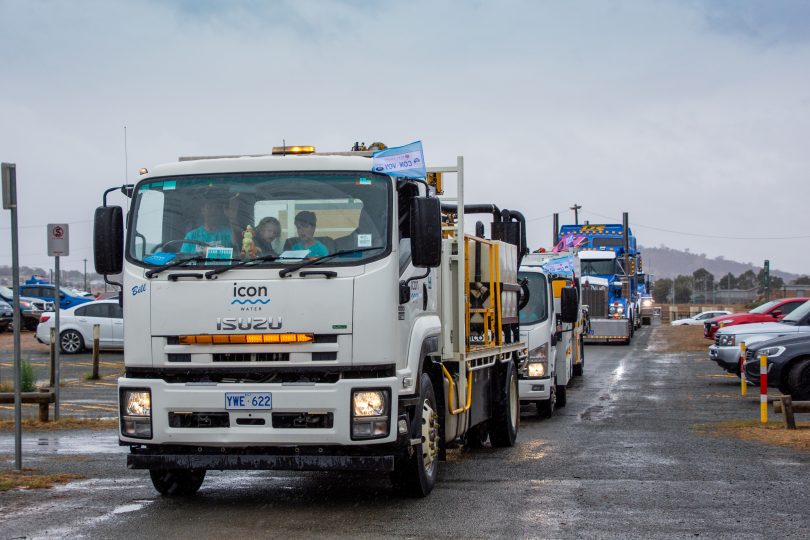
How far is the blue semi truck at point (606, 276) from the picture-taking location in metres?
39.1

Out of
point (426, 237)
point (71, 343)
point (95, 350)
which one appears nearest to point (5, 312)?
point (71, 343)

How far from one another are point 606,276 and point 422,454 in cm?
3267

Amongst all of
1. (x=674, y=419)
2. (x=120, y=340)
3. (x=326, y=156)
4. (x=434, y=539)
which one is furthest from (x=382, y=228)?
(x=120, y=340)

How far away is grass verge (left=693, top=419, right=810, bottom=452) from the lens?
43.6 ft

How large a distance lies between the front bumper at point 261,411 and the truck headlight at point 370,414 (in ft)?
0.11

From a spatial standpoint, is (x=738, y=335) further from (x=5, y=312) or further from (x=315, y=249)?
(x=5, y=312)

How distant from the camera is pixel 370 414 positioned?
8.35 m

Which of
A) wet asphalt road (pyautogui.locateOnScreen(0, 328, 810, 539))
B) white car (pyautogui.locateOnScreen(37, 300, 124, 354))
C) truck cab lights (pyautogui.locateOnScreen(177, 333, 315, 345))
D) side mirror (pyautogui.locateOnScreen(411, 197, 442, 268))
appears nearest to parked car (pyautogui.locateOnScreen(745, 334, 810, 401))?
wet asphalt road (pyautogui.locateOnScreen(0, 328, 810, 539))

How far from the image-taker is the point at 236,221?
8758 millimetres

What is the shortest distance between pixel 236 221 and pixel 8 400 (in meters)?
7.08

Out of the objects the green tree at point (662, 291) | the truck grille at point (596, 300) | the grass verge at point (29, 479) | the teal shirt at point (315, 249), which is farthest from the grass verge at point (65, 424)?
the green tree at point (662, 291)

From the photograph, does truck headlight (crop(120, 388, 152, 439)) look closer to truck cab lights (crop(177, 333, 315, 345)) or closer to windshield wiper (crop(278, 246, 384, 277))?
truck cab lights (crop(177, 333, 315, 345))

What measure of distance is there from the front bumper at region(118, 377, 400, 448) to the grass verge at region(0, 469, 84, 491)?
A: 7.27 feet

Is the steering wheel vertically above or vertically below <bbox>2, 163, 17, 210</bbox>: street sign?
below
